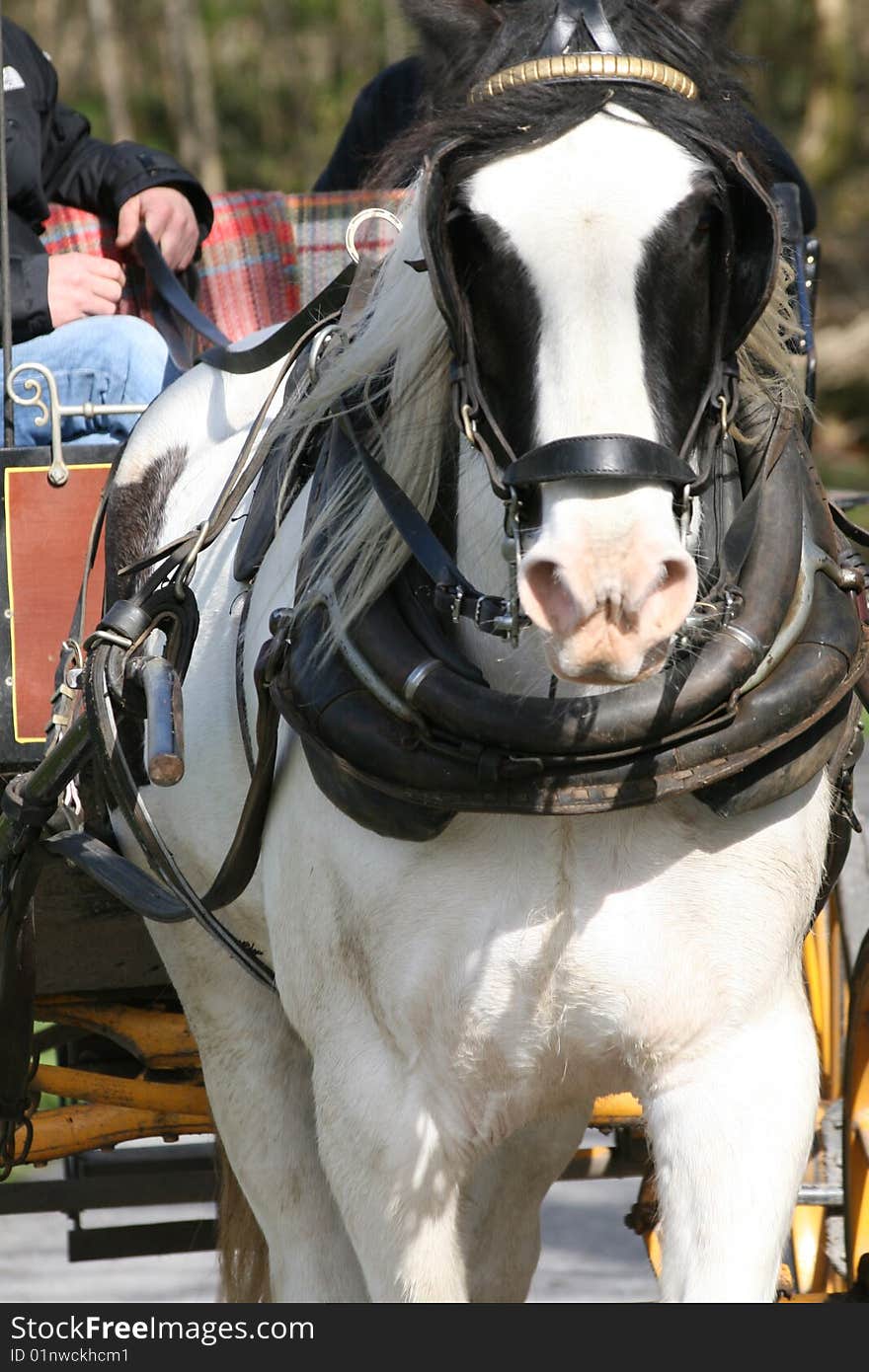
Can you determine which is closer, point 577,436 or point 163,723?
point 577,436

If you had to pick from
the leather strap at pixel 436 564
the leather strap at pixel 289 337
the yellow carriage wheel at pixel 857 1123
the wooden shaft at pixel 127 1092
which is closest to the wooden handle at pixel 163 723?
the leather strap at pixel 436 564

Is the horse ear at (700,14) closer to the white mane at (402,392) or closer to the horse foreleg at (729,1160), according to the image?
the white mane at (402,392)

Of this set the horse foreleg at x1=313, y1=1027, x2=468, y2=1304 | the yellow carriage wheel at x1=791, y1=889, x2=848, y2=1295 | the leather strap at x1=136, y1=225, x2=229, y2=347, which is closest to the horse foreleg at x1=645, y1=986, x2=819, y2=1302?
the horse foreleg at x1=313, y1=1027, x2=468, y2=1304

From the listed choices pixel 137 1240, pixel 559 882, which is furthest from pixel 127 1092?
pixel 559 882

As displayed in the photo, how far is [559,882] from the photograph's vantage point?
61.9 inches

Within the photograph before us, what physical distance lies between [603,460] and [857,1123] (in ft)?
5.07

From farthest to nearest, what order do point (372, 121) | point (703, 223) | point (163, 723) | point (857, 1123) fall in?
point (372, 121)
point (857, 1123)
point (163, 723)
point (703, 223)

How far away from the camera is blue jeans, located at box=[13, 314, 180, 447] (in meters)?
2.59

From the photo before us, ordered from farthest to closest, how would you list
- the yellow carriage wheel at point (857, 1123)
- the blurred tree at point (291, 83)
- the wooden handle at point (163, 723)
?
the blurred tree at point (291, 83) → the yellow carriage wheel at point (857, 1123) → the wooden handle at point (163, 723)

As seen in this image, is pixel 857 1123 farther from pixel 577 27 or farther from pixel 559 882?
pixel 577 27

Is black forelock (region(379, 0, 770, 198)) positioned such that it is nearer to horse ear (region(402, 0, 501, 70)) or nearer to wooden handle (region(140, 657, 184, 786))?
horse ear (region(402, 0, 501, 70))

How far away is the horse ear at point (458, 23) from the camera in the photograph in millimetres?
1611
